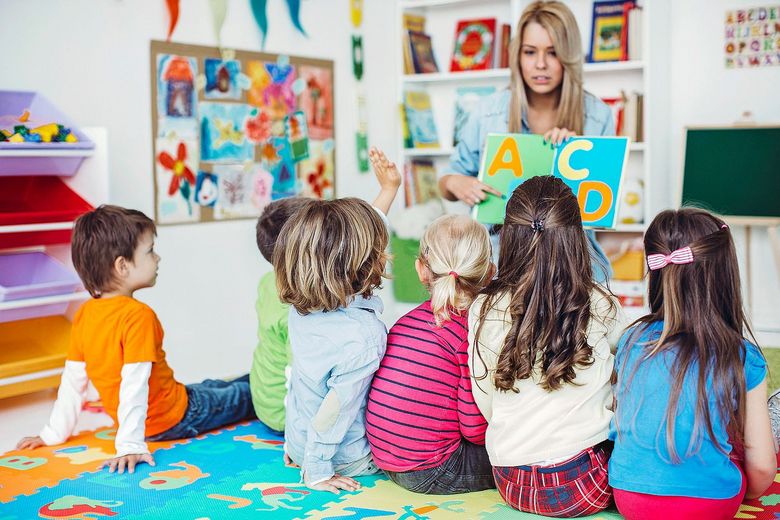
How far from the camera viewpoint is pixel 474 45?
4.59m

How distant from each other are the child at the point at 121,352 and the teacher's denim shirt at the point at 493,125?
1.04 meters

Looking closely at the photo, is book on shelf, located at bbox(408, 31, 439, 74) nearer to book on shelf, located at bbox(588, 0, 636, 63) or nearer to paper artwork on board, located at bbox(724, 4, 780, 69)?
book on shelf, located at bbox(588, 0, 636, 63)

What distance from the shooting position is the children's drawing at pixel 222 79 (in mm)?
3709

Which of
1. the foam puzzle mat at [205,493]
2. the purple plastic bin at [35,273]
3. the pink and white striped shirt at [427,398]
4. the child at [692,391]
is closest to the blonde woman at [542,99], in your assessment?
the pink and white striped shirt at [427,398]

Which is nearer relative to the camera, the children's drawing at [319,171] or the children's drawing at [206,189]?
the children's drawing at [206,189]

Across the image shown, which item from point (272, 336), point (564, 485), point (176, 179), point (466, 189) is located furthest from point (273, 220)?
point (176, 179)

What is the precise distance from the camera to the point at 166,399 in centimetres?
258

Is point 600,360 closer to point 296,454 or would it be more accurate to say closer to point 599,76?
point 296,454

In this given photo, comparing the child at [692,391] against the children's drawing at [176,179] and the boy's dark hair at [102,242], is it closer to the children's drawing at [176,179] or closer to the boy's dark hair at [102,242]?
the boy's dark hair at [102,242]

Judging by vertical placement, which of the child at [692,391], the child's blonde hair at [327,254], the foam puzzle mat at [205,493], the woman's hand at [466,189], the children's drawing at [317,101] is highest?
the children's drawing at [317,101]

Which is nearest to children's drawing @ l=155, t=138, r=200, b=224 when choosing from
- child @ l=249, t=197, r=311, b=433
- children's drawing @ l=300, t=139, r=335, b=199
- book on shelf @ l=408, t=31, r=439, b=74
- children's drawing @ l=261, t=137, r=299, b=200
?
children's drawing @ l=261, t=137, r=299, b=200

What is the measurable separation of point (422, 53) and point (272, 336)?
256 centimetres

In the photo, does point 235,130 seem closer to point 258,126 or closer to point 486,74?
point 258,126

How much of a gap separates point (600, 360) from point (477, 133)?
1.16 m
